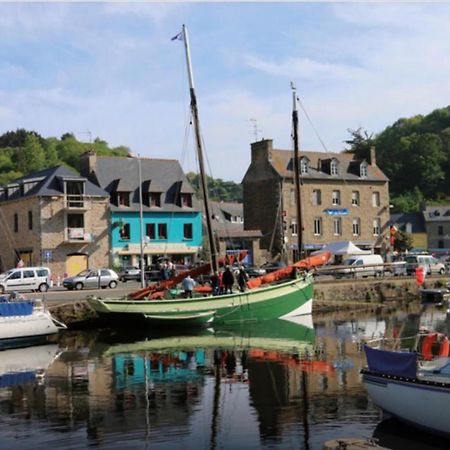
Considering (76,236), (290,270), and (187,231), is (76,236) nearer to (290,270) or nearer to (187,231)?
(187,231)

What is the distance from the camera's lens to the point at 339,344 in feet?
89.7

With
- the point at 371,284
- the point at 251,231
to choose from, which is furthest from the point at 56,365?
the point at 251,231

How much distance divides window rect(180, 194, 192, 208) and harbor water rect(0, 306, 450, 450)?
31353 millimetres

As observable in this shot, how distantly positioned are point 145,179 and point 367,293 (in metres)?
23.4

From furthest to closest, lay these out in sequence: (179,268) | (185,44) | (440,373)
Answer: (179,268) < (185,44) < (440,373)

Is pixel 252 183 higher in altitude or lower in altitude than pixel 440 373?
higher

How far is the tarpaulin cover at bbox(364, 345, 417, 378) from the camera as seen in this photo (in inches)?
548

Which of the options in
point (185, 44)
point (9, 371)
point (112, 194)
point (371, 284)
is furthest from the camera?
point (112, 194)

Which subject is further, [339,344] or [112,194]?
[112,194]

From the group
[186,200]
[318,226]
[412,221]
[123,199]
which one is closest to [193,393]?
[123,199]

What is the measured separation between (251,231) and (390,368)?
5113 cm

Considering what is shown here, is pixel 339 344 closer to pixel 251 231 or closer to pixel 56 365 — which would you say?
pixel 56 365

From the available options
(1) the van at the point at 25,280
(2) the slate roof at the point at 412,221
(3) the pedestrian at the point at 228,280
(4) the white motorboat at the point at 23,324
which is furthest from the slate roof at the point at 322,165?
(4) the white motorboat at the point at 23,324

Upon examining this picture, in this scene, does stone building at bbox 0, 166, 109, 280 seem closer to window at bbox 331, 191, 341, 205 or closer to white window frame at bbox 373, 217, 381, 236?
window at bbox 331, 191, 341, 205
